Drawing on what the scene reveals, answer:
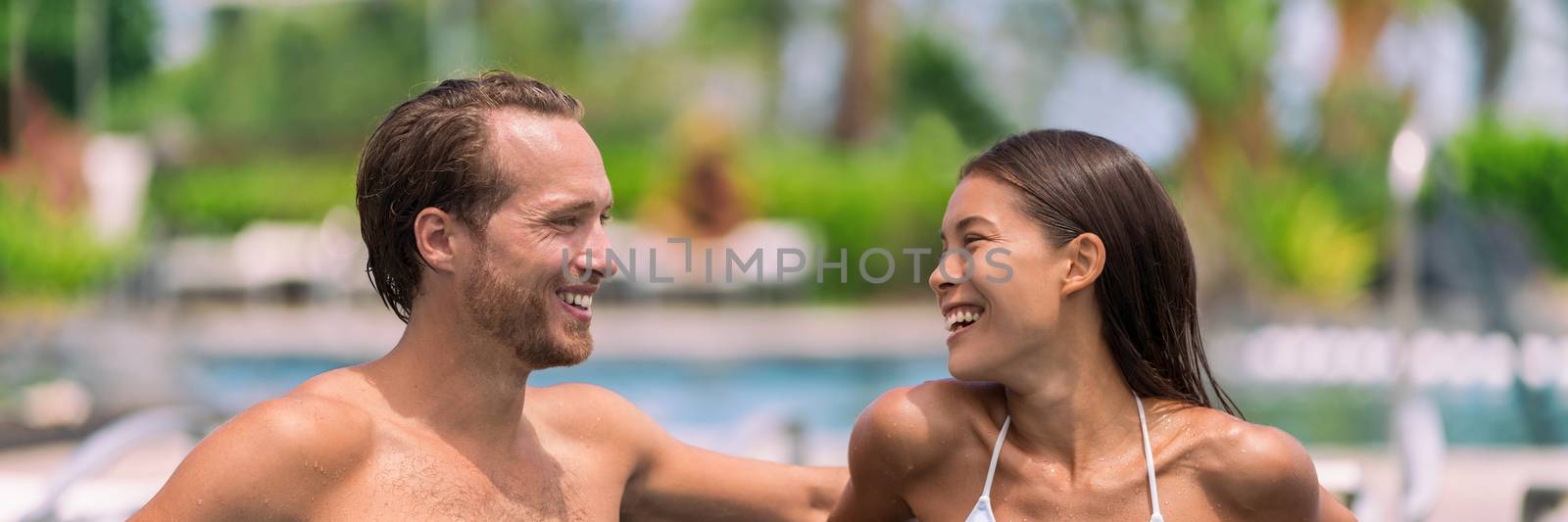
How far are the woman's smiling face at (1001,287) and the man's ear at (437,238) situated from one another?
715 millimetres

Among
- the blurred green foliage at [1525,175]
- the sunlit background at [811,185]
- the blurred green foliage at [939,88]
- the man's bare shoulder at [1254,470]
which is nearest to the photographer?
the man's bare shoulder at [1254,470]

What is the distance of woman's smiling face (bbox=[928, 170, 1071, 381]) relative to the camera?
223 cm

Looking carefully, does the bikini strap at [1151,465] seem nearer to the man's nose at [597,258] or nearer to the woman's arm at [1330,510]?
the woman's arm at [1330,510]

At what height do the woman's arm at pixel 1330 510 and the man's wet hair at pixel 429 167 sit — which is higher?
the man's wet hair at pixel 429 167

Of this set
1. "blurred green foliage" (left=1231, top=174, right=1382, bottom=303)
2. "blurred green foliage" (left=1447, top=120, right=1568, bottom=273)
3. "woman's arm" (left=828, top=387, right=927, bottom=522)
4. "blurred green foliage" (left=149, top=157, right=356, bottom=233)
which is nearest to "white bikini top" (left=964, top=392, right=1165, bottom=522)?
"woman's arm" (left=828, top=387, right=927, bottom=522)

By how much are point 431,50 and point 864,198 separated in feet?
29.2

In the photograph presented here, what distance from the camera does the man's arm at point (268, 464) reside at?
6.60ft

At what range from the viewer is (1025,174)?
2264mm

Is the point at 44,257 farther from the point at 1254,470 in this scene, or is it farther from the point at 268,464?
the point at 1254,470

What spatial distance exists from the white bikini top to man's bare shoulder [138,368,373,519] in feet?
2.90

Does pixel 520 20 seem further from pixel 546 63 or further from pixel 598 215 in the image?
pixel 598 215

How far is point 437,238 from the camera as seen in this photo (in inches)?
91.4

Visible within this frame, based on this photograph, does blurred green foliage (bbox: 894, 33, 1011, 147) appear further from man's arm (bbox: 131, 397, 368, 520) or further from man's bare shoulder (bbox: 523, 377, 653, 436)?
man's arm (bbox: 131, 397, 368, 520)

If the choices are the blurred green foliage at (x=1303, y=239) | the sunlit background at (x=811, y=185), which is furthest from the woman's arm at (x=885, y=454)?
the blurred green foliage at (x=1303, y=239)
